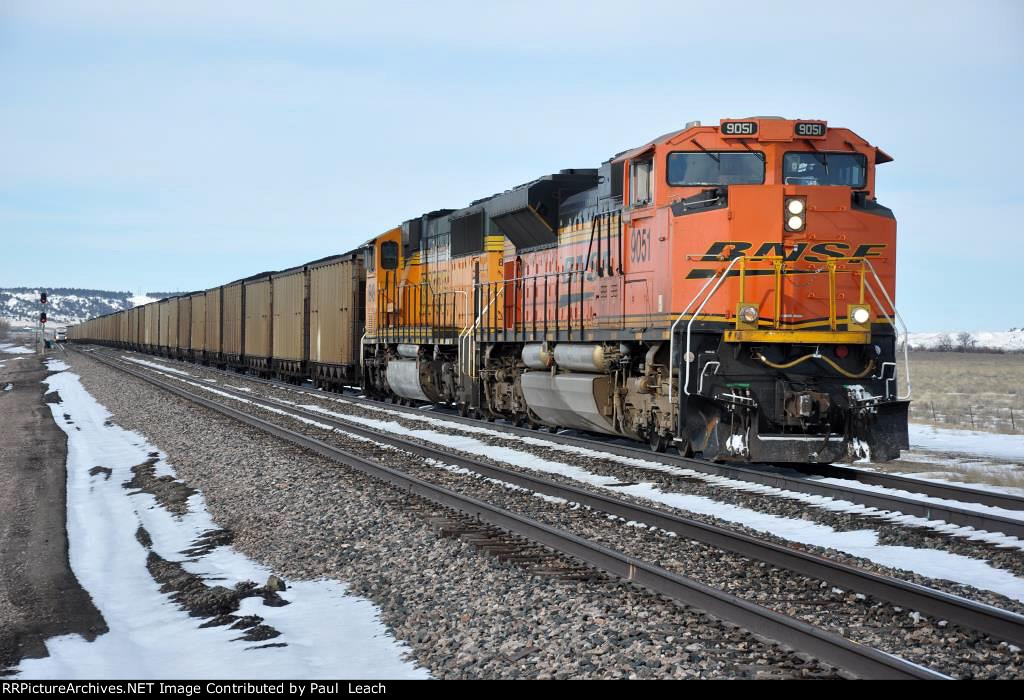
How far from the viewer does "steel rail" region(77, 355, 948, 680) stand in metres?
4.71

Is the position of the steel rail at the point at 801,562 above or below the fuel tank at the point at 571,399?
below

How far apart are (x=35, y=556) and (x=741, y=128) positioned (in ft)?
28.3

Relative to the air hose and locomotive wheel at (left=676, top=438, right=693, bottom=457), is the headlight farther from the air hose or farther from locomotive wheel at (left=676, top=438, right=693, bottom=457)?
locomotive wheel at (left=676, top=438, right=693, bottom=457)

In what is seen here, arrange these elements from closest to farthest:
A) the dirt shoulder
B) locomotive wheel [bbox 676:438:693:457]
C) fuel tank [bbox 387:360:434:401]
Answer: the dirt shoulder → locomotive wheel [bbox 676:438:693:457] → fuel tank [bbox 387:360:434:401]

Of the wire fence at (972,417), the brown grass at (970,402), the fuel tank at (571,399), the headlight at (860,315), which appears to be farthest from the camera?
the brown grass at (970,402)

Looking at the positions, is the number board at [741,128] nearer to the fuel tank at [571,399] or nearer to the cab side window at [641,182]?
the cab side window at [641,182]

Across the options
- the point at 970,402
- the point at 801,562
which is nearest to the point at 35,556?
the point at 801,562

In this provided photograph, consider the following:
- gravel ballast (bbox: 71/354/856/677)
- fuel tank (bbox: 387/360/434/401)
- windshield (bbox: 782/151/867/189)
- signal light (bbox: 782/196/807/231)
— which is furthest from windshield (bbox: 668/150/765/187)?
fuel tank (bbox: 387/360/434/401)

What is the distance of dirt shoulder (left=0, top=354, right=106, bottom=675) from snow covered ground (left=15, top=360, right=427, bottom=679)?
117mm

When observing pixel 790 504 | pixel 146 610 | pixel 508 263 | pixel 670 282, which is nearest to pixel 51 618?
pixel 146 610

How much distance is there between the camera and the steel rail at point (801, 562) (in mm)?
5500

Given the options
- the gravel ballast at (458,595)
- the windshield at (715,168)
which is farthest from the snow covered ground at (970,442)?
the gravel ballast at (458,595)

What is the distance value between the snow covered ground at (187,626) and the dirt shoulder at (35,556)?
0.38 ft

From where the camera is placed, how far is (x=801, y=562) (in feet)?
22.8
